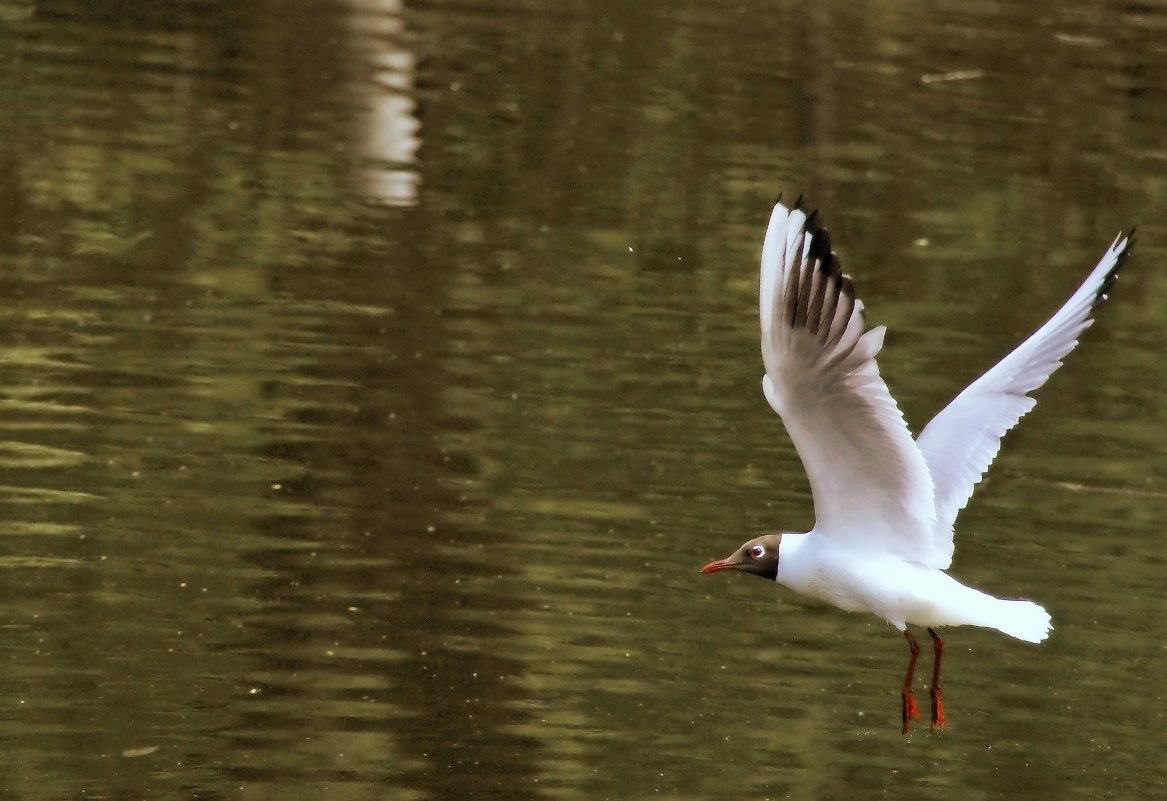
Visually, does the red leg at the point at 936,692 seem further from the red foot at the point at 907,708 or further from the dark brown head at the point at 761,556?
the dark brown head at the point at 761,556

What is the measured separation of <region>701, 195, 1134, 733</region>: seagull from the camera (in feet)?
24.2

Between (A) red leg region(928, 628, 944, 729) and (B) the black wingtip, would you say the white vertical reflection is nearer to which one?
(B) the black wingtip

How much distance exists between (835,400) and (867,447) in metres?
0.34

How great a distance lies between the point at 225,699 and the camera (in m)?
8.63

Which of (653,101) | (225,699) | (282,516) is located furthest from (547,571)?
(653,101)

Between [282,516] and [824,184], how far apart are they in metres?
9.27

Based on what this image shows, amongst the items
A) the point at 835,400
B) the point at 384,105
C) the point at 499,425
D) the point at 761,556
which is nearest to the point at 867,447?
the point at 835,400

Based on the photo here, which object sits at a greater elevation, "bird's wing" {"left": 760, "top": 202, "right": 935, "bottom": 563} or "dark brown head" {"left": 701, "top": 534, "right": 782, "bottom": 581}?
"bird's wing" {"left": 760, "top": 202, "right": 935, "bottom": 563}

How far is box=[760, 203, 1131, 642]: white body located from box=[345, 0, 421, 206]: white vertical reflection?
814 centimetres

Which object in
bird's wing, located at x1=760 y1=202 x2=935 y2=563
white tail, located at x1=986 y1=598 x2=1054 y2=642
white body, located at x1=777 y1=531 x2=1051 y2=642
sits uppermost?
bird's wing, located at x1=760 y1=202 x2=935 y2=563

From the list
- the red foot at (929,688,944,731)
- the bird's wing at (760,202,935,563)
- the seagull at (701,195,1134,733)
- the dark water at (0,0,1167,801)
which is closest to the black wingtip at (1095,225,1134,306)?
the seagull at (701,195,1134,733)

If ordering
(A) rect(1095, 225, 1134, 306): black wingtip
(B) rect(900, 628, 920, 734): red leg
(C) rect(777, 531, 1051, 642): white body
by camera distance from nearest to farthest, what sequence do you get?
(C) rect(777, 531, 1051, 642): white body
(B) rect(900, 628, 920, 734): red leg
(A) rect(1095, 225, 1134, 306): black wingtip

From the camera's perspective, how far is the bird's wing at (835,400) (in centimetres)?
732

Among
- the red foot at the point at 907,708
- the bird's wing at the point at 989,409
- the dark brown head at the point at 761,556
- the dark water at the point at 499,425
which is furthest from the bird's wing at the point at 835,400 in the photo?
the dark water at the point at 499,425
